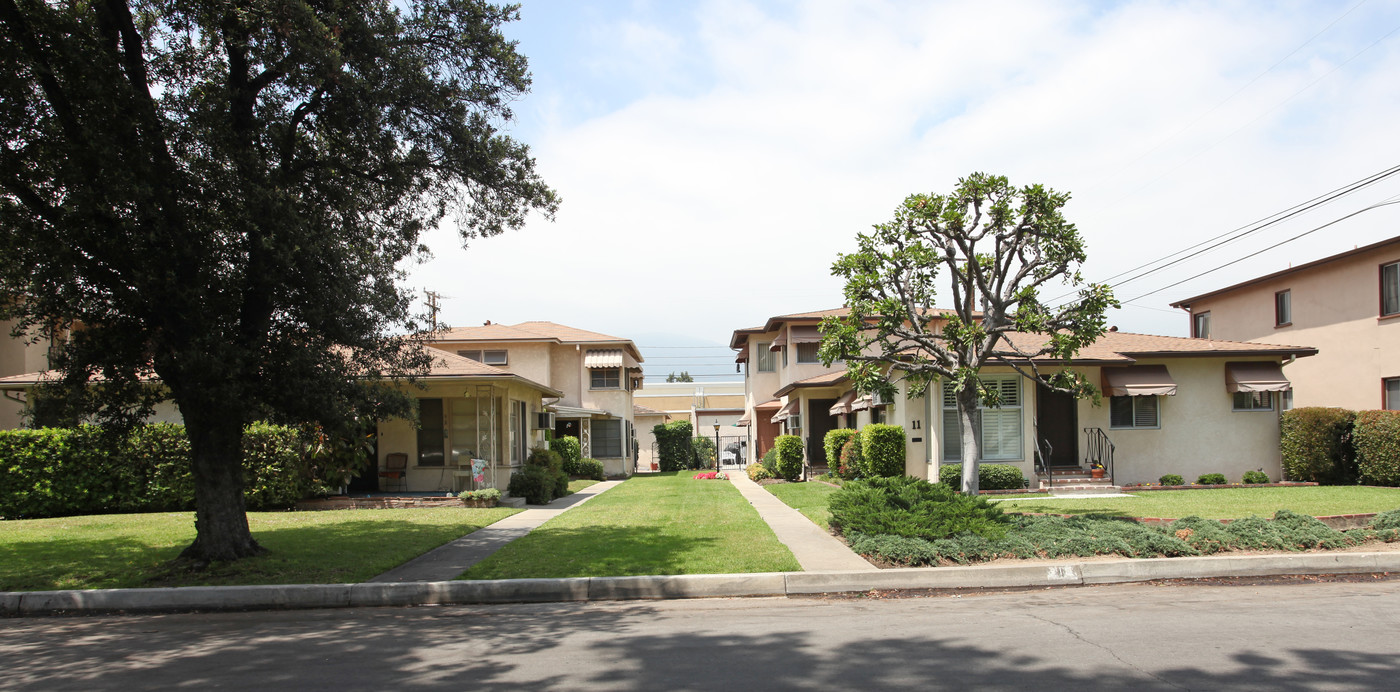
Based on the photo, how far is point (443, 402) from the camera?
19.9 m

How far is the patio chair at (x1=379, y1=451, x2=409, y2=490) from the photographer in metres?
19.6

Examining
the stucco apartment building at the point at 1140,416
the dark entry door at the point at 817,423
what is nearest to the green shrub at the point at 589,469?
the dark entry door at the point at 817,423

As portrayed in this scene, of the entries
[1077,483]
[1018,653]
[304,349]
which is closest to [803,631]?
[1018,653]

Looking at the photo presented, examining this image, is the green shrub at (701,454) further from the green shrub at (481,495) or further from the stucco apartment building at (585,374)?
the green shrub at (481,495)

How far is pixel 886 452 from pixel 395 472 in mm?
11519

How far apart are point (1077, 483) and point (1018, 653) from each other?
14.6 m

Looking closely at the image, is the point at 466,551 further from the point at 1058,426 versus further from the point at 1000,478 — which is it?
the point at 1058,426

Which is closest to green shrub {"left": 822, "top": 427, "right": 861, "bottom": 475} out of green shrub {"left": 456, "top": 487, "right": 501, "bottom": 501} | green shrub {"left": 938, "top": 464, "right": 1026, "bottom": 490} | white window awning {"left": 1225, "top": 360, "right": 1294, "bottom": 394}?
green shrub {"left": 938, "top": 464, "right": 1026, "bottom": 490}

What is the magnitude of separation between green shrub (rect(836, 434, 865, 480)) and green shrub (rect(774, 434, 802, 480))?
157 inches

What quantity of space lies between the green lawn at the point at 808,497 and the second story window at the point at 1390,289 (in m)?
14.6

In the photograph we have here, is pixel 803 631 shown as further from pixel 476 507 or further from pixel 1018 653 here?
pixel 476 507

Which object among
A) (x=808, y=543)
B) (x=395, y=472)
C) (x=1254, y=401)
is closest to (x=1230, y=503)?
(x=1254, y=401)

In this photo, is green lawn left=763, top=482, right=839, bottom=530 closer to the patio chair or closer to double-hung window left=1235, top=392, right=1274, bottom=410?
the patio chair

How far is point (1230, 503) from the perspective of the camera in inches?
603
